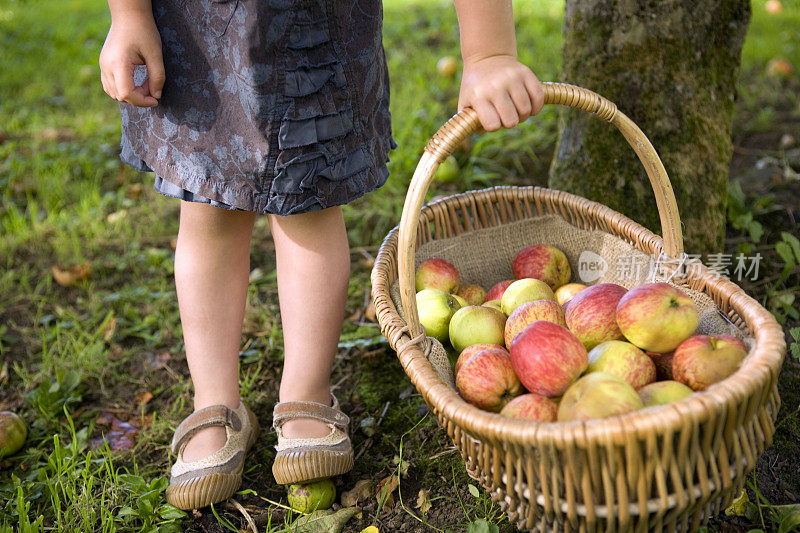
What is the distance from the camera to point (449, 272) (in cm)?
172

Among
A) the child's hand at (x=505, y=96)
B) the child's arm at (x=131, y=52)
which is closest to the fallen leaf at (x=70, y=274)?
the child's arm at (x=131, y=52)

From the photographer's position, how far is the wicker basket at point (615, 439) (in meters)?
0.96

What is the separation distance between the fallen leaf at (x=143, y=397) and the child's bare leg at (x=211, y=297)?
0.36m

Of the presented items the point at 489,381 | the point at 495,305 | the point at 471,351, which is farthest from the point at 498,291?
the point at 489,381

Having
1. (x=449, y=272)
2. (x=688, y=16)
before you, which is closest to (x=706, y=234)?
(x=688, y=16)

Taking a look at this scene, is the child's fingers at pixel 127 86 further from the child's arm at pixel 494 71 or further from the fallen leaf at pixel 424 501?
the fallen leaf at pixel 424 501

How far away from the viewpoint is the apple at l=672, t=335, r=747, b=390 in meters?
1.15

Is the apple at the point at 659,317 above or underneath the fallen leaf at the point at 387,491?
above

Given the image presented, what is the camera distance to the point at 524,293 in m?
1.56

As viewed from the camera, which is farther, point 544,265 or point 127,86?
point 544,265

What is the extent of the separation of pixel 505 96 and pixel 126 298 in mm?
1654

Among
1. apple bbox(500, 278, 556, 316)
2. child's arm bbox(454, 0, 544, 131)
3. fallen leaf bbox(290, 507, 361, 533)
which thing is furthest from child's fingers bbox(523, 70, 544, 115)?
fallen leaf bbox(290, 507, 361, 533)

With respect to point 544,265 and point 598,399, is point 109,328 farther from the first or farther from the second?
point 598,399

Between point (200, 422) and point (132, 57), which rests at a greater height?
point (132, 57)
